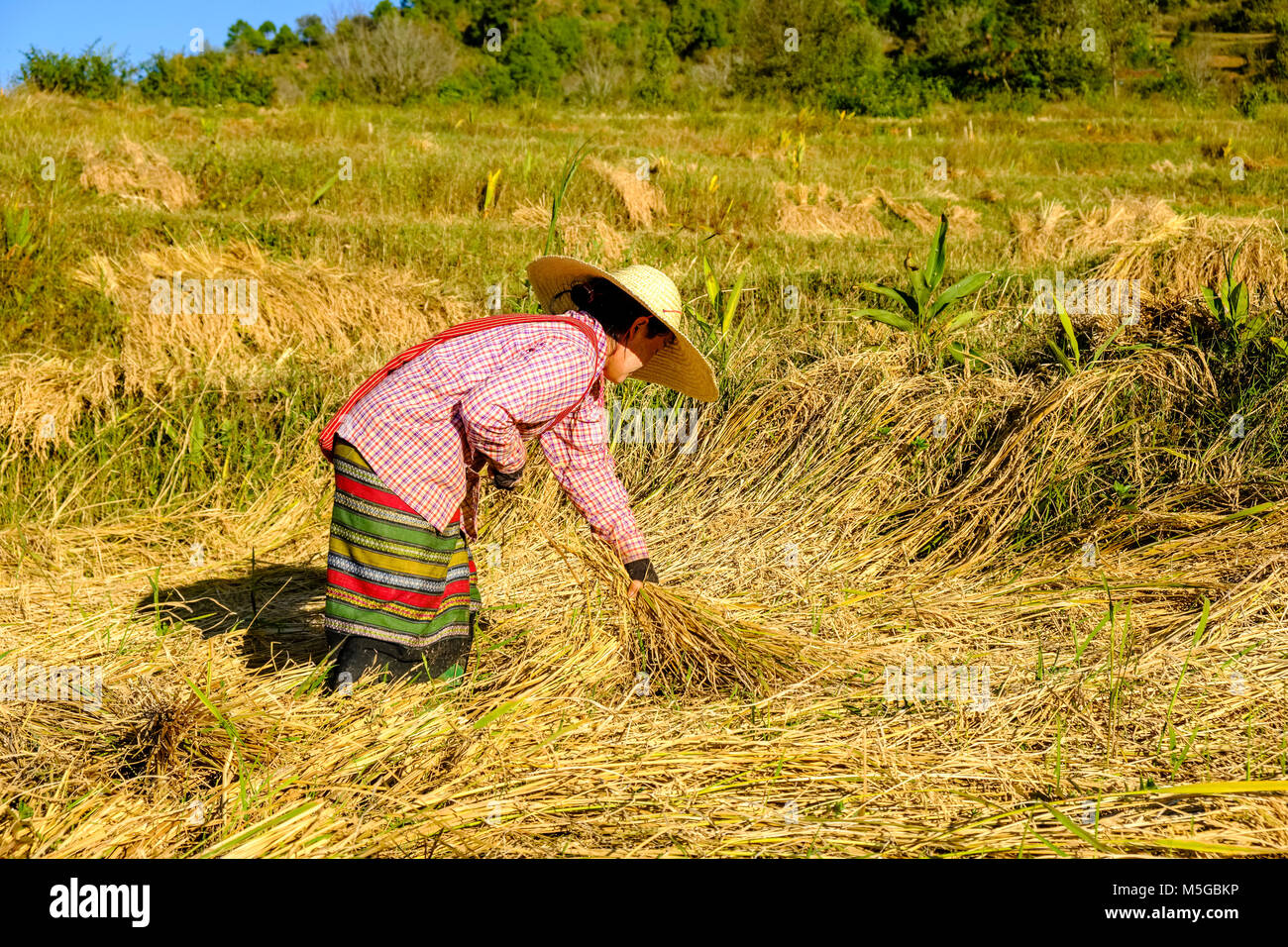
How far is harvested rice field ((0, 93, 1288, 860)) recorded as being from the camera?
2119 millimetres

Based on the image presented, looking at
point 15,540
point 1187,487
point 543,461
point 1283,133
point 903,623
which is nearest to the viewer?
point 903,623

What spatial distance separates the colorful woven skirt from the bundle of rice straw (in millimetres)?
444

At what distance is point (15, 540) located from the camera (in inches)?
148

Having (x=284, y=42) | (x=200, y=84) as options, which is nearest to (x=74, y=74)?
(x=200, y=84)

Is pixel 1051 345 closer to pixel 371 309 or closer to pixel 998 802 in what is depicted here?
pixel 998 802

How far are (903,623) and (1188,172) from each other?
33.8 ft

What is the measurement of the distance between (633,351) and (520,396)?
374 mm

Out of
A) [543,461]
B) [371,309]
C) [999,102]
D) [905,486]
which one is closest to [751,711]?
[905,486]

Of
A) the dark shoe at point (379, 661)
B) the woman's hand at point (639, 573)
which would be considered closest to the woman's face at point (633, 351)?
the woman's hand at point (639, 573)

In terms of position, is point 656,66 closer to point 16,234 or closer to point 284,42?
point 284,42

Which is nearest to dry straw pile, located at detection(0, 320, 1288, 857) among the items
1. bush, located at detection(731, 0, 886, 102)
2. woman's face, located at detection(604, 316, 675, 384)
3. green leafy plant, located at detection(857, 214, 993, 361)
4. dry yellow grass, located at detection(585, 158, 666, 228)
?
green leafy plant, located at detection(857, 214, 993, 361)

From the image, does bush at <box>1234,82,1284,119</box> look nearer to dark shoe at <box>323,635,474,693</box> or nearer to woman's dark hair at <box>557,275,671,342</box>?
woman's dark hair at <box>557,275,671,342</box>

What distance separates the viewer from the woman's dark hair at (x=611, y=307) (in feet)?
8.04

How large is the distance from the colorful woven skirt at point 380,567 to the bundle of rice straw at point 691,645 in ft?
1.46
